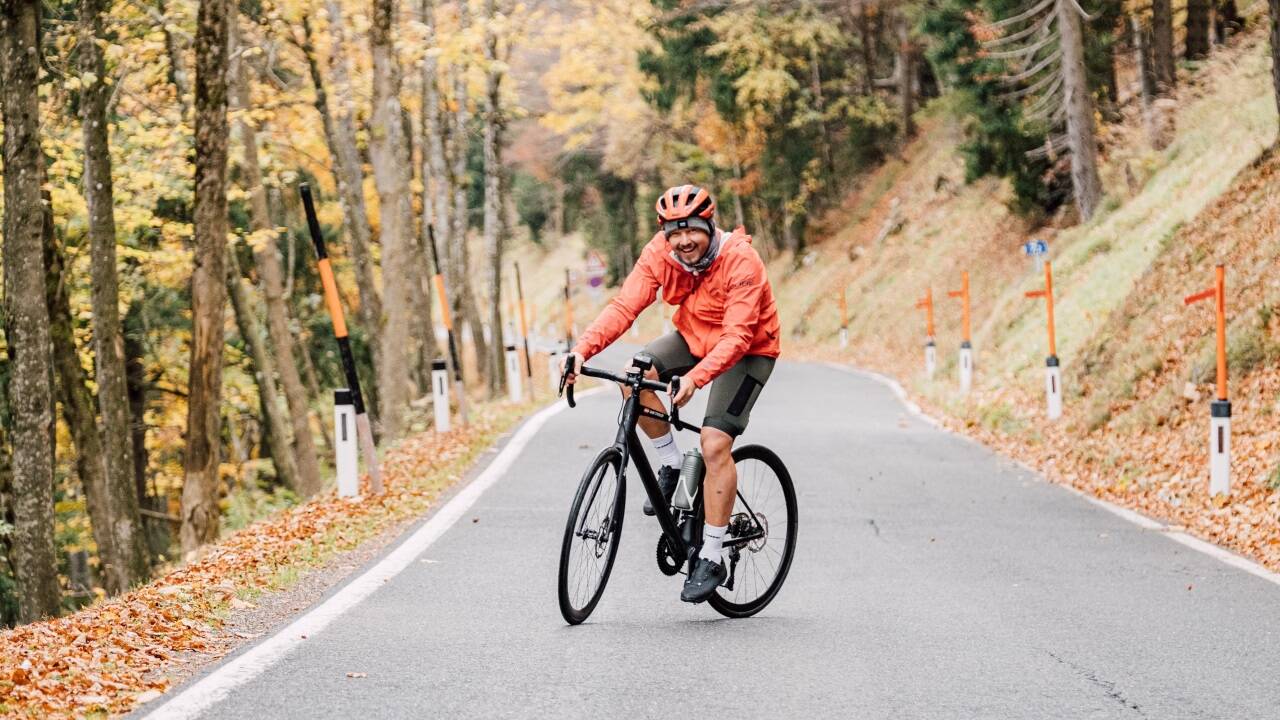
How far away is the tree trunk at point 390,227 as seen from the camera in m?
17.7

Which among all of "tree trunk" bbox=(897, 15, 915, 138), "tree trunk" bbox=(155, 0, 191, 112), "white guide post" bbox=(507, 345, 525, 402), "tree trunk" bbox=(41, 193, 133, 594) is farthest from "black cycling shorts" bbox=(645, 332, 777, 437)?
"tree trunk" bbox=(897, 15, 915, 138)

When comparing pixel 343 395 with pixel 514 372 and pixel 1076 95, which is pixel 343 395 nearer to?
pixel 514 372

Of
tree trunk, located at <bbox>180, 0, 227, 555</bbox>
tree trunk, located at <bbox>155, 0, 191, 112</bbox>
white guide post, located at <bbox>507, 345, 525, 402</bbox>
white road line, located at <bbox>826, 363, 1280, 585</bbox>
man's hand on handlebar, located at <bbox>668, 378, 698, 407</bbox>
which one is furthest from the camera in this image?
white guide post, located at <bbox>507, 345, 525, 402</bbox>

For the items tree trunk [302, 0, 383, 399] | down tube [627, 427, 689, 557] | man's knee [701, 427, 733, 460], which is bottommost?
down tube [627, 427, 689, 557]

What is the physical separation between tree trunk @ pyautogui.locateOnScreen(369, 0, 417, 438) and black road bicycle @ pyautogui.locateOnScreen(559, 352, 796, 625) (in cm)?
1182

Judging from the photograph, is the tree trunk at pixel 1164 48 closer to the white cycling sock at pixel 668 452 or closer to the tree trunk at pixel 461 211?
the tree trunk at pixel 461 211

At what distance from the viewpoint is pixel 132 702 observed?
16.0ft

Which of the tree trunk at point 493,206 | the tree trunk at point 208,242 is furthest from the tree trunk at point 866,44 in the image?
the tree trunk at point 208,242

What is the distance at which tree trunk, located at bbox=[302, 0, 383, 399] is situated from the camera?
20.6 m

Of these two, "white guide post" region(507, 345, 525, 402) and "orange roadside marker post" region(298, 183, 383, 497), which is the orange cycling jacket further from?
"white guide post" region(507, 345, 525, 402)

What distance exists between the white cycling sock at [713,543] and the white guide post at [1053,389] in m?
9.82

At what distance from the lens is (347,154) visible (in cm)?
2206

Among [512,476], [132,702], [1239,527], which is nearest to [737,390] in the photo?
[132,702]

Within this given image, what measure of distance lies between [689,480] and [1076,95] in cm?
2181
